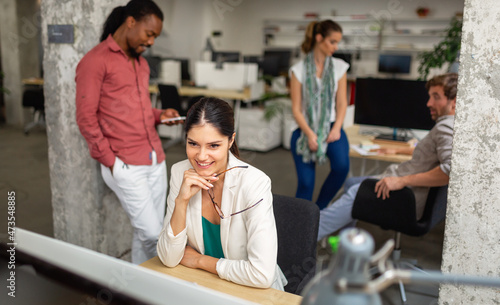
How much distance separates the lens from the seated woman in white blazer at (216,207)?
1383mm

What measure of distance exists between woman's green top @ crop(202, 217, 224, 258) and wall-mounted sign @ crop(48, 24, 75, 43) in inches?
58.7

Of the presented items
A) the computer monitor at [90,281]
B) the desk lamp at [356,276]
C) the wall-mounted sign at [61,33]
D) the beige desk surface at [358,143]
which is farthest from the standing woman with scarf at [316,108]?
the desk lamp at [356,276]

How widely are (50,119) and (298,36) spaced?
930cm

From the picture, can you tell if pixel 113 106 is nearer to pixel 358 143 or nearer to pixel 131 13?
pixel 131 13

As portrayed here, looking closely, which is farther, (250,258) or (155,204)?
(155,204)

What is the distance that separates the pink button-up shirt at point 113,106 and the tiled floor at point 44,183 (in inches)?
24.9

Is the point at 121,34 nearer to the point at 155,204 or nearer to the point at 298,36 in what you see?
the point at 155,204

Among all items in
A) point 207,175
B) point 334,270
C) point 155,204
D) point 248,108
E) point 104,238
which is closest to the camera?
point 334,270

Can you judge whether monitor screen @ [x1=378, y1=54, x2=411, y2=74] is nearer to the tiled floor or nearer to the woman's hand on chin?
the tiled floor

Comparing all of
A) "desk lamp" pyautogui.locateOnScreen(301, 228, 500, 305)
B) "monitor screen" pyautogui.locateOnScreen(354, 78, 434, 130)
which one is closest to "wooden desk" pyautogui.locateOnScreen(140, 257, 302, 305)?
"desk lamp" pyautogui.locateOnScreen(301, 228, 500, 305)

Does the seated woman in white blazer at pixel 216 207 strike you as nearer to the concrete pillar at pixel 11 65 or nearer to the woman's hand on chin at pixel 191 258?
the woman's hand on chin at pixel 191 258

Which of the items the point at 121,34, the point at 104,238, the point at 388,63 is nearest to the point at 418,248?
the point at 104,238

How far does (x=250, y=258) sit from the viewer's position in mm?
1340

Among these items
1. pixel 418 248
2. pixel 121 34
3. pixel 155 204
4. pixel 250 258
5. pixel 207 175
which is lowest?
pixel 418 248
